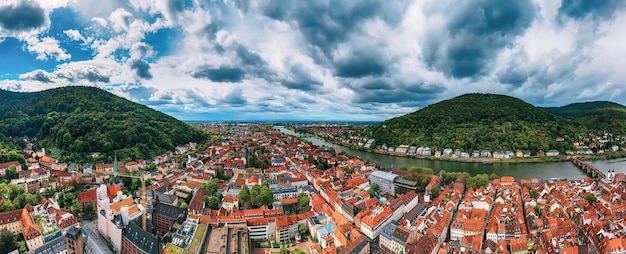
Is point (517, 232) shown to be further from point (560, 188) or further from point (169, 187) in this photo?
point (169, 187)

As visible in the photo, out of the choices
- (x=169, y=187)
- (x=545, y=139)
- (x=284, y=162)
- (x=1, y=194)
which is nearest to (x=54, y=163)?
(x=1, y=194)

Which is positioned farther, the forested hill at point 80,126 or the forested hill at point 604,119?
the forested hill at point 604,119

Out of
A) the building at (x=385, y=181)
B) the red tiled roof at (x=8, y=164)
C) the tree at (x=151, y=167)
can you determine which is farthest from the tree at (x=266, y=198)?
the red tiled roof at (x=8, y=164)

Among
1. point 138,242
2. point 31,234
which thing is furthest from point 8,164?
point 138,242

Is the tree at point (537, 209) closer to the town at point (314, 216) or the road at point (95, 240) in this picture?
the town at point (314, 216)

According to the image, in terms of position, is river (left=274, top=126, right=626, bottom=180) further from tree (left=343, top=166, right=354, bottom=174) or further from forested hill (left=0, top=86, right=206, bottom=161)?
forested hill (left=0, top=86, right=206, bottom=161)

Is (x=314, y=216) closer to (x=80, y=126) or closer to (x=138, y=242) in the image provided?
(x=138, y=242)
